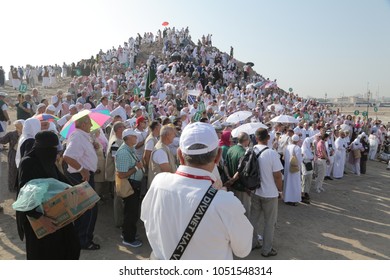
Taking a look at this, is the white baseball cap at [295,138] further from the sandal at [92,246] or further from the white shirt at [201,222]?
the white shirt at [201,222]

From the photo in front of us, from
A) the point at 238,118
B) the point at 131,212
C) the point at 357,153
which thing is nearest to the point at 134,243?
the point at 131,212

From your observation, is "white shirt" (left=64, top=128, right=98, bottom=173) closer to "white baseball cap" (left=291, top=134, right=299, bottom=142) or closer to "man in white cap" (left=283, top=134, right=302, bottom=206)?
"man in white cap" (left=283, top=134, right=302, bottom=206)

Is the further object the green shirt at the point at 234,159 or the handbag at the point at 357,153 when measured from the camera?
the handbag at the point at 357,153

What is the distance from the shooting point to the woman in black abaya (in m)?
3.30

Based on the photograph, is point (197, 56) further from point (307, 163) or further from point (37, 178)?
point (37, 178)

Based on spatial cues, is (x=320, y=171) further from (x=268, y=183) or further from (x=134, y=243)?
(x=134, y=243)

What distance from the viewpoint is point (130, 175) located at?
4988 mm

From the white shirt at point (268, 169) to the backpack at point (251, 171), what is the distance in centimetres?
6

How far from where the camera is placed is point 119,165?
4.92 m

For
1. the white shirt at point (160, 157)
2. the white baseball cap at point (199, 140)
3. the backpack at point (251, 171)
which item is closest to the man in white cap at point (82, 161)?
the white shirt at point (160, 157)

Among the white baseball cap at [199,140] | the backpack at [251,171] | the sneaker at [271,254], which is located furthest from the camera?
the sneaker at [271,254]

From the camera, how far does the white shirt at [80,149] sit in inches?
187

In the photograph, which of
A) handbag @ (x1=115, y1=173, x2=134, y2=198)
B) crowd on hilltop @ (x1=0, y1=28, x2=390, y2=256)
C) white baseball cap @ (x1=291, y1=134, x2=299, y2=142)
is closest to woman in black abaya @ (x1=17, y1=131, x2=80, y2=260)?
crowd on hilltop @ (x1=0, y1=28, x2=390, y2=256)

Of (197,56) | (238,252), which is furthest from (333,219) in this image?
(197,56)
